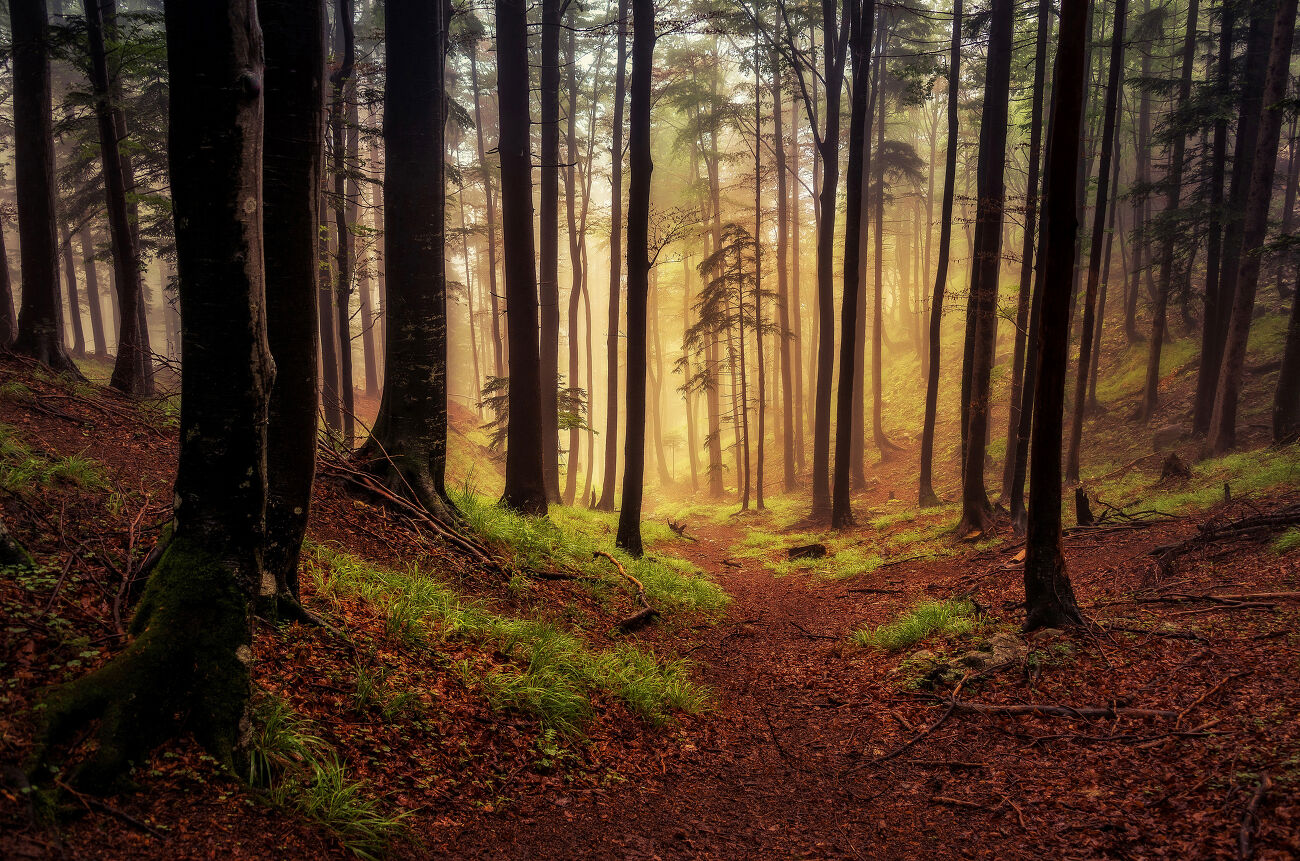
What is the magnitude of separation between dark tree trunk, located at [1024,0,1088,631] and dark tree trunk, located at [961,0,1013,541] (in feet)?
21.8

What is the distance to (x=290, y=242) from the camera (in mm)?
4379

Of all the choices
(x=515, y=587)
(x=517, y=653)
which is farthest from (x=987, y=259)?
(x=517, y=653)

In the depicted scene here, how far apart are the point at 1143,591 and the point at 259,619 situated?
877 cm

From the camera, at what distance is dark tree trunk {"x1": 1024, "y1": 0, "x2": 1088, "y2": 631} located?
5871 millimetres

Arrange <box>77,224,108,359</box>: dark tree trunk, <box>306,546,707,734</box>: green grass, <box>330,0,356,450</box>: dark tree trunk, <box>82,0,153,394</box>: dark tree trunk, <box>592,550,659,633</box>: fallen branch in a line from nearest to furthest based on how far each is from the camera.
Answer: <box>306,546,707,734</box>: green grass, <box>592,550,659,633</box>: fallen branch, <box>82,0,153,394</box>: dark tree trunk, <box>330,0,356,450</box>: dark tree trunk, <box>77,224,108,359</box>: dark tree trunk

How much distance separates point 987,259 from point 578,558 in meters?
10.1

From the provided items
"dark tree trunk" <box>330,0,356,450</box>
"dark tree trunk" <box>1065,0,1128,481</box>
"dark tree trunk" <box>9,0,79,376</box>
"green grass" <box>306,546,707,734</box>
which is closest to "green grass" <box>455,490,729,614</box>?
"green grass" <box>306,546,707,734</box>

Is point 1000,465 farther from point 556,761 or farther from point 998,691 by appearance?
point 556,761

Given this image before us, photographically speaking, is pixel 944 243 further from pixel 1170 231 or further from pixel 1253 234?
pixel 1170 231

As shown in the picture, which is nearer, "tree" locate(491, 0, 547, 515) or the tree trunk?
"tree" locate(491, 0, 547, 515)

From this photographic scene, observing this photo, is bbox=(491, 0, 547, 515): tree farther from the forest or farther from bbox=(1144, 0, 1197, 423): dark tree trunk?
bbox=(1144, 0, 1197, 423): dark tree trunk

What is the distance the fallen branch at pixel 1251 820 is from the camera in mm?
3086

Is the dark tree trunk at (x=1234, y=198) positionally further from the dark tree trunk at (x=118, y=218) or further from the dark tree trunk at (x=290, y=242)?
the dark tree trunk at (x=118, y=218)

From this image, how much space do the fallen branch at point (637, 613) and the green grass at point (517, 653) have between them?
3.98 ft
